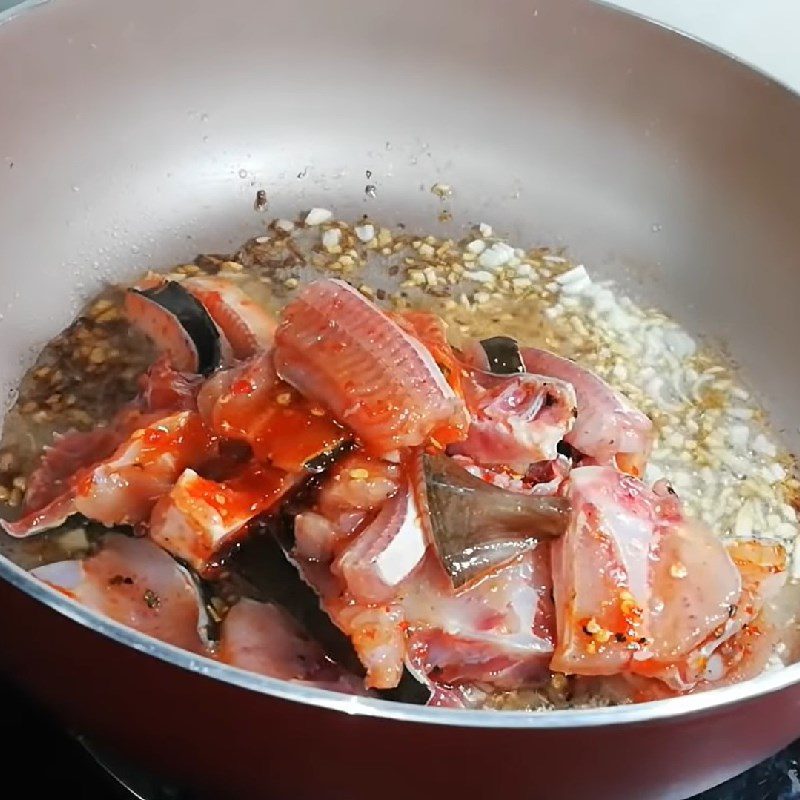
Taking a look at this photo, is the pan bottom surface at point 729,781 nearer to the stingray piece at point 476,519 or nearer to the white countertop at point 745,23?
the stingray piece at point 476,519

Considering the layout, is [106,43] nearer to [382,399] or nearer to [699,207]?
[382,399]

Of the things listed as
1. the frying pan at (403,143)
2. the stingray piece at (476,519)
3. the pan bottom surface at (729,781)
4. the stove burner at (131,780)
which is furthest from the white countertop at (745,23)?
the stove burner at (131,780)

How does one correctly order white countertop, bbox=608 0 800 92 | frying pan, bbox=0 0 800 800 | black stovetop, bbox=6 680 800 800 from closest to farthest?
black stovetop, bbox=6 680 800 800 → frying pan, bbox=0 0 800 800 → white countertop, bbox=608 0 800 92

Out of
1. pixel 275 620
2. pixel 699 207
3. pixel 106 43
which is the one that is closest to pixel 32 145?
pixel 106 43

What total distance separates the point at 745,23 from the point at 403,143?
2.10 feet

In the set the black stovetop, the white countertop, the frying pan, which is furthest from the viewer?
the white countertop

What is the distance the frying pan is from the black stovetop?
1.51 ft

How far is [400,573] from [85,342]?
61cm

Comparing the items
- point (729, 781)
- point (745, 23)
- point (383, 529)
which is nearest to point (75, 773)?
point (383, 529)

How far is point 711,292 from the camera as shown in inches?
62.5

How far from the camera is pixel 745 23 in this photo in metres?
1.77

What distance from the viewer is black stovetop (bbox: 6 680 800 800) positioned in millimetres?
978

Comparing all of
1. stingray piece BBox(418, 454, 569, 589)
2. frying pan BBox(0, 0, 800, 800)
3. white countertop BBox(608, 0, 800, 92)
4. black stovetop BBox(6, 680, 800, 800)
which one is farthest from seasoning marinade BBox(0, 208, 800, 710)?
white countertop BBox(608, 0, 800, 92)

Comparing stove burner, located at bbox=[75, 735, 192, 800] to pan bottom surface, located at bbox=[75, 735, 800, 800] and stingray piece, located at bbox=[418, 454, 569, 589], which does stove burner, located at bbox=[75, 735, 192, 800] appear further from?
stingray piece, located at bbox=[418, 454, 569, 589]
